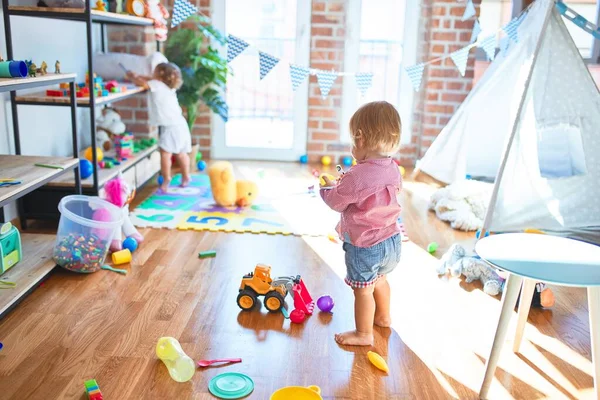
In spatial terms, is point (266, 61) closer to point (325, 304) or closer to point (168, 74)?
point (168, 74)

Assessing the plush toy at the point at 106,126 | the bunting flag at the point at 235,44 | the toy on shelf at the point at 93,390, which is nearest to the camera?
the toy on shelf at the point at 93,390

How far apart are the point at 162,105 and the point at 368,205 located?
2354 mm

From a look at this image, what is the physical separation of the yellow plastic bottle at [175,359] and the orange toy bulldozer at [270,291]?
422 mm

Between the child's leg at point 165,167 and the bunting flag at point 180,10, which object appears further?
the child's leg at point 165,167

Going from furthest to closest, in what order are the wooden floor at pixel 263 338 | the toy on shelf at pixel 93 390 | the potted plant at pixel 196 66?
the potted plant at pixel 196 66 → the wooden floor at pixel 263 338 → the toy on shelf at pixel 93 390

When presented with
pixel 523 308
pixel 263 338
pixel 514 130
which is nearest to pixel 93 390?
pixel 263 338

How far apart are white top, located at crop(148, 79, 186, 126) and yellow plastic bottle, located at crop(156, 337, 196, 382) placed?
2.31 m

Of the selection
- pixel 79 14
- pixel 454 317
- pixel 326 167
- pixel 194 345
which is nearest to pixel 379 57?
pixel 326 167

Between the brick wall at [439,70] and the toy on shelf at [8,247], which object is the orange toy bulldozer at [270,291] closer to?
the toy on shelf at [8,247]

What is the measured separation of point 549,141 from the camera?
3.19 m

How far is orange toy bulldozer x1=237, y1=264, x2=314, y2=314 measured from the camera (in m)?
2.44

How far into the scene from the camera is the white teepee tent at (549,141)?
305 cm

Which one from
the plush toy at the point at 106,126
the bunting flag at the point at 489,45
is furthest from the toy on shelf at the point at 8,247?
the bunting flag at the point at 489,45

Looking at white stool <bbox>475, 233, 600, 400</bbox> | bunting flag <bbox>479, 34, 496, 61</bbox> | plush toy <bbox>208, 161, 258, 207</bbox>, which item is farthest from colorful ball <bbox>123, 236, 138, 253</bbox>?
bunting flag <bbox>479, 34, 496, 61</bbox>
